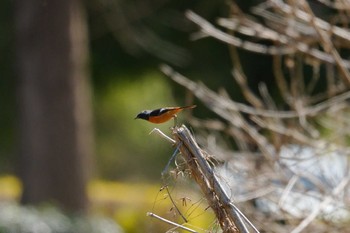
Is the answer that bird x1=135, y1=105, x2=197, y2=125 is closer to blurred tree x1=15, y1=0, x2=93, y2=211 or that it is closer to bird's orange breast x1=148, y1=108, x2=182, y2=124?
bird's orange breast x1=148, y1=108, x2=182, y2=124

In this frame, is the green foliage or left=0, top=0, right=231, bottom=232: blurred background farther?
left=0, top=0, right=231, bottom=232: blurred background

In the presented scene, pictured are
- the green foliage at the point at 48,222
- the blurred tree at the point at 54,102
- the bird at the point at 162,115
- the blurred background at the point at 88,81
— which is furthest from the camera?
the blurred tree at the point at 54,102

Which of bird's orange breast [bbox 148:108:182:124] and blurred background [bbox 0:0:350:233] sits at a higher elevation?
bird's orange breast [bbox 148:108:182:124]

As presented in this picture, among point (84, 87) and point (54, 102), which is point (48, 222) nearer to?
point (54, 102)

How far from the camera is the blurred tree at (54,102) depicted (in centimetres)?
1290

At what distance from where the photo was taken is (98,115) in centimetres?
1836

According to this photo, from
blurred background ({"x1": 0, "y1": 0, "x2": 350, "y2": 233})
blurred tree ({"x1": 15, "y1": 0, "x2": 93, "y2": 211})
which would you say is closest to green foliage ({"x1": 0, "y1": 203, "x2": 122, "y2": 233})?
blurred background ({"x1": 0, "y1": 0, "x2": 350, "y2": 233})

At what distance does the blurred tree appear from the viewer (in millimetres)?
12898

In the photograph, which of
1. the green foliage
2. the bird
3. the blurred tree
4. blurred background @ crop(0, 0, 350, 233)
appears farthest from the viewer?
the blurred tree

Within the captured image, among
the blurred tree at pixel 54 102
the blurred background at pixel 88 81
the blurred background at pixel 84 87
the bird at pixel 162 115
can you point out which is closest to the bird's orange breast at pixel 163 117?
the bird at pixel 162 115

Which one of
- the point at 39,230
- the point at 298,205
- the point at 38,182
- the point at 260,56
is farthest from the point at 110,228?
the point at 298,205

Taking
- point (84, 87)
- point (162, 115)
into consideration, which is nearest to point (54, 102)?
point (84, 87)

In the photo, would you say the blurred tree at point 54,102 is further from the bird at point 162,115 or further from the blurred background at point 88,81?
the bird at point 162,115

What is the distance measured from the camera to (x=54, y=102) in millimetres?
13031
